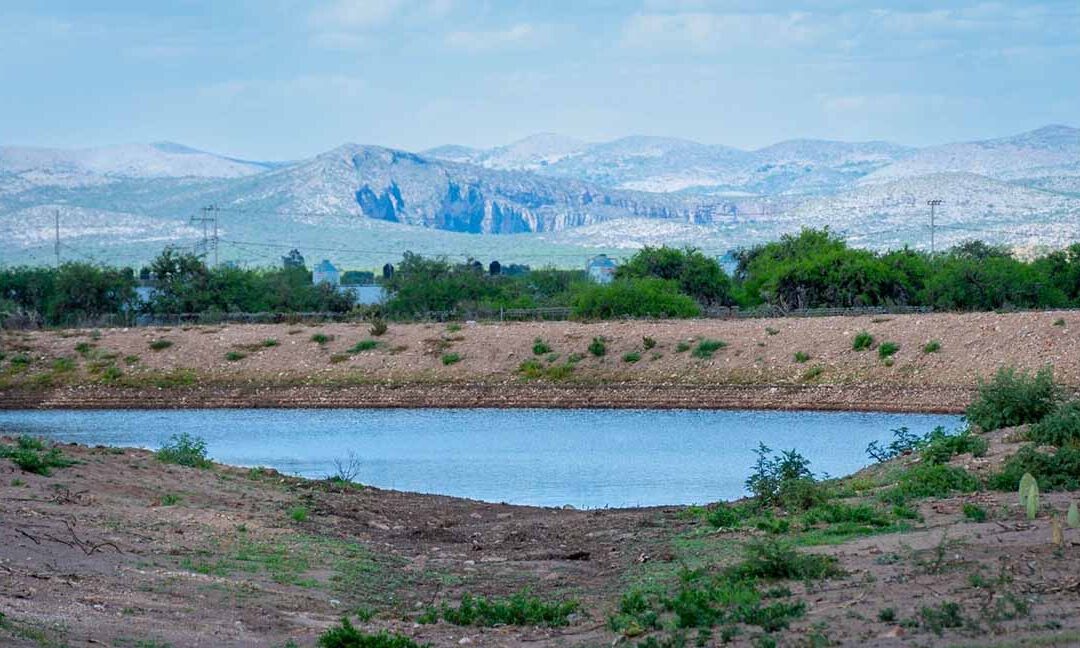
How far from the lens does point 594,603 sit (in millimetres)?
16531

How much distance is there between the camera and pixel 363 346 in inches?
2569

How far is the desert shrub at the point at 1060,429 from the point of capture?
22766 millimetres

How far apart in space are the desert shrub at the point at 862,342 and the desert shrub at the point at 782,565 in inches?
1685

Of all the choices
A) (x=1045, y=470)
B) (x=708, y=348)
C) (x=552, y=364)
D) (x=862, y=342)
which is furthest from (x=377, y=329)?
(x=1045, y=470)

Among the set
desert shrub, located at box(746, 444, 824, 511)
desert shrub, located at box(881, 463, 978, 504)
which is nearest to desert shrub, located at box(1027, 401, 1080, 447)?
desert shrub, located at box(881, 463, 978, 504)

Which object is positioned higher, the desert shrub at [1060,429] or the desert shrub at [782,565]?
the desert shrub at [1060,429]

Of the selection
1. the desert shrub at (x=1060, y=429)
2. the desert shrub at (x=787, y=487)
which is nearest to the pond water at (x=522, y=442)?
the desert shrub at (x=787, y=487)

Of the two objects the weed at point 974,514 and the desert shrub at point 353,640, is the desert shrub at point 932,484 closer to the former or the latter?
the weed at point 974,514

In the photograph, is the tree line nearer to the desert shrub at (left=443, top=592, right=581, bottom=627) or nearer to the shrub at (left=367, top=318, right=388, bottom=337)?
the shrub at (left=367, top=318, right=388, bottom=337)

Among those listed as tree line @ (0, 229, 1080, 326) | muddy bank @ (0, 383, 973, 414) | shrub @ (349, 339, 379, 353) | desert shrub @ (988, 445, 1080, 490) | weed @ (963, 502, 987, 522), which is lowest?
muddy bank @ (0, 383, 973, 414)

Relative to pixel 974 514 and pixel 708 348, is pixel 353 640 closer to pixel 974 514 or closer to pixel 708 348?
pixel 974 514

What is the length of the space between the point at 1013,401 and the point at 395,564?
12.7 metres

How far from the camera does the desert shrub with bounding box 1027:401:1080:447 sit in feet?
74.7

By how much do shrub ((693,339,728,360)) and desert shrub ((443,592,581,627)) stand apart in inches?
1736
